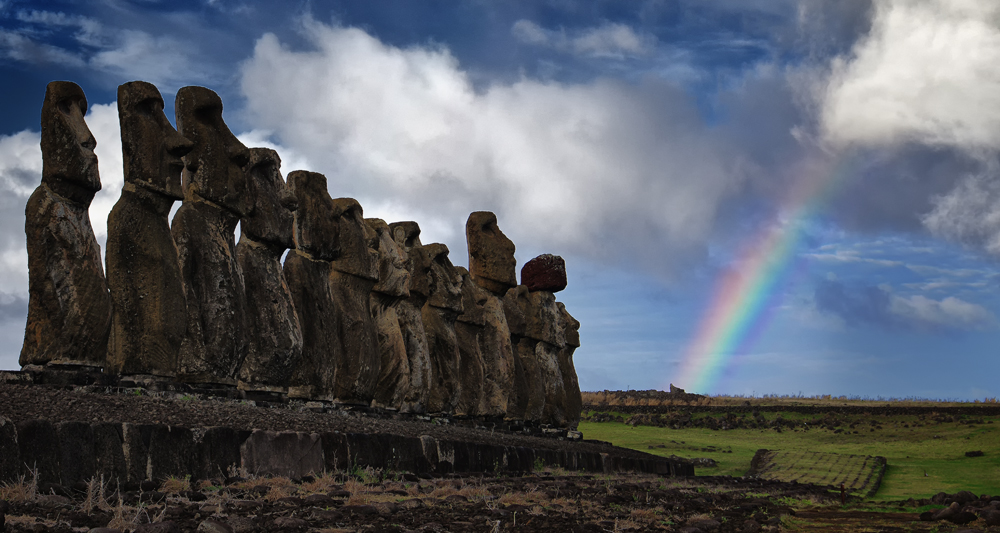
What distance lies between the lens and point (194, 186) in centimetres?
1045

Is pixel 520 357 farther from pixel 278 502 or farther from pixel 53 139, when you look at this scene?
pixel 278 502

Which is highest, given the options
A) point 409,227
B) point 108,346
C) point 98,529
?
point 409,227

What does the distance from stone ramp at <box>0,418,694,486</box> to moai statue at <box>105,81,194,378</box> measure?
231 cm

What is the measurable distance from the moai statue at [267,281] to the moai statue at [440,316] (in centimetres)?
439

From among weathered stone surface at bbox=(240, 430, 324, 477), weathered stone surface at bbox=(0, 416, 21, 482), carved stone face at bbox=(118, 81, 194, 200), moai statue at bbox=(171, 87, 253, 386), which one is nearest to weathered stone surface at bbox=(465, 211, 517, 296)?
moai statue at bbox=(171, 87, 253, 386)

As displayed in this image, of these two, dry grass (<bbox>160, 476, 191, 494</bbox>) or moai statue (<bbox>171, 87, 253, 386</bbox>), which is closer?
dry grass (<bbox>160, 476, 191, 494</bbox>)

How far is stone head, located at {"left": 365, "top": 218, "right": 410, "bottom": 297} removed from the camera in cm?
1455

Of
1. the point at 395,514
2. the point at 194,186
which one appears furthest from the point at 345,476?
the point at 194,186

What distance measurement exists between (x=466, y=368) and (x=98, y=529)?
13610 mm

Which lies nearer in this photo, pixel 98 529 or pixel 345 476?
pixel 98 529

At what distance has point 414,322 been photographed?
50.8 ft

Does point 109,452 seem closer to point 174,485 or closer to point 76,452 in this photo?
point 76,452

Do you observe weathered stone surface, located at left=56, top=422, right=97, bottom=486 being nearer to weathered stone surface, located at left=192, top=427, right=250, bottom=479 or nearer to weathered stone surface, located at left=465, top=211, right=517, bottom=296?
weathered stone surface, located at left=192, top=427, right=250, bottom=479

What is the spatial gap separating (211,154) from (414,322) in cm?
555
